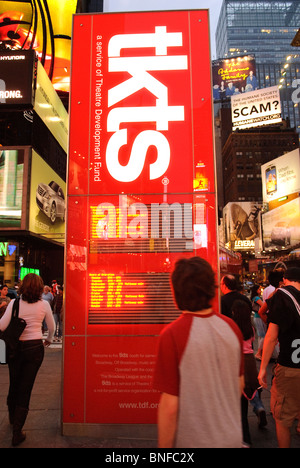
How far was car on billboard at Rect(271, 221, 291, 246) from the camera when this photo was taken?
38.8 metres

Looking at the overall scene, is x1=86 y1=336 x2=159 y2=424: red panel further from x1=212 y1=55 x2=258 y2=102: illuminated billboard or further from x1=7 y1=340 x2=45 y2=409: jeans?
x1=212 y1=55 x2=258 y2=102: illuminated billboard

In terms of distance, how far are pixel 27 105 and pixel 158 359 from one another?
21.8 metres

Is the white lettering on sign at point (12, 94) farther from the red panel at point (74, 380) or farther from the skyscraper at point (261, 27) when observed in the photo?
the skyscraper at point (261, 27)

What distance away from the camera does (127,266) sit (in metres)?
4.41

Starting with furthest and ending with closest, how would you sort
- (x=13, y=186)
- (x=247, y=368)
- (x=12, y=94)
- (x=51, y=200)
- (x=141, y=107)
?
(x=51, y=200), (x=12, y=94), (x=13, y=186), (x=141, y=107), (x=247, y=368)

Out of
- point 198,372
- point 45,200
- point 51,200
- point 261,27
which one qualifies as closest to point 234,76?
point 51,200

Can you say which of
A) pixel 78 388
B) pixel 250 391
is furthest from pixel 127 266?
pixel 250 391

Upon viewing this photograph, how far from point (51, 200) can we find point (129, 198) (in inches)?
779

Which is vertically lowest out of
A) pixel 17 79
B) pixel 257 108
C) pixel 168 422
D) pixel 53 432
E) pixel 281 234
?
pixel 53 432

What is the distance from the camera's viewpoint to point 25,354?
4109 millimetres

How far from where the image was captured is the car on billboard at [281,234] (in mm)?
38775

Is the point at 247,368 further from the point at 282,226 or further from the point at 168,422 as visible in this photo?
the point at 282,226

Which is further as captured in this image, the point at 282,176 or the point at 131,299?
the point at 282,176
